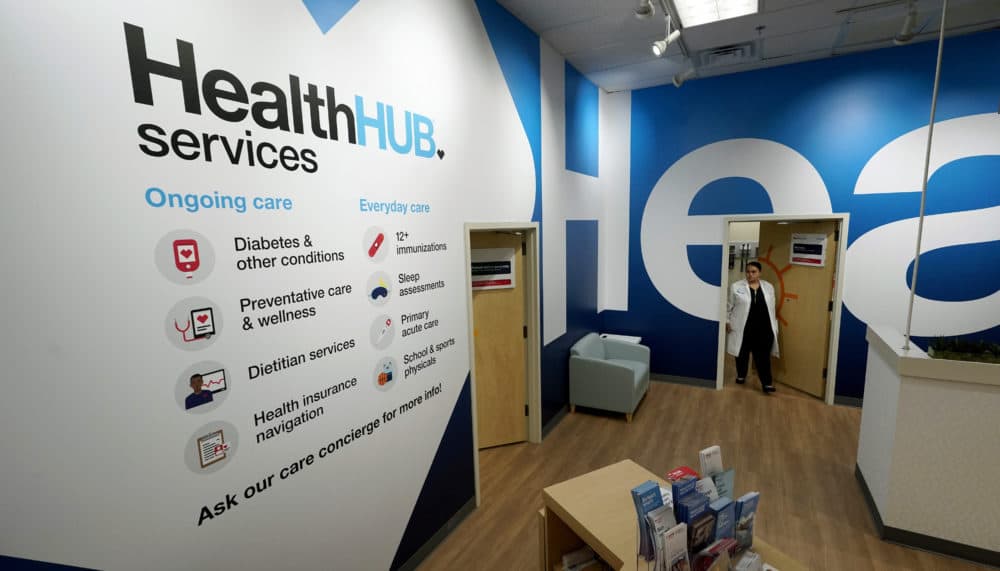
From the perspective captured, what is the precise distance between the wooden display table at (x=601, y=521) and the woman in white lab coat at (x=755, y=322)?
3.72m

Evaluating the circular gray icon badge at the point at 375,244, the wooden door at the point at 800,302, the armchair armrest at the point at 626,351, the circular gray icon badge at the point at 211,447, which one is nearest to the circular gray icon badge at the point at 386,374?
the circular gray icon badge at the point at 375,244

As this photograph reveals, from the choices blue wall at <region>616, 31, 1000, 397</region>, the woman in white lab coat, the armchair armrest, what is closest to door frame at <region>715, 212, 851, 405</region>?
blue wall at <region>616, 31, 1000, 397</region>

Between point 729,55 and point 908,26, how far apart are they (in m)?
1.31

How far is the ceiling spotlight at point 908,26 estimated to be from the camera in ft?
11.1

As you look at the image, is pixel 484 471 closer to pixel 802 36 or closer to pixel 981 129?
pixel 802 36

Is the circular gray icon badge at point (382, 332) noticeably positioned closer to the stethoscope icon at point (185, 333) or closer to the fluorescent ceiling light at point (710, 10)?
the stethoscope icon at point (185, 333)

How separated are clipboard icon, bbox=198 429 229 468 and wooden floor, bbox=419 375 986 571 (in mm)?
1604

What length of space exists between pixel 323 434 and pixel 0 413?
109 centimetres

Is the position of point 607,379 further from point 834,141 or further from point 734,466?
point 834,141

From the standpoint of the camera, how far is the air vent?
13.9 ft

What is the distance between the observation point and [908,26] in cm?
353

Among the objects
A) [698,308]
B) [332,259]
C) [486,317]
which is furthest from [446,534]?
[698,308]

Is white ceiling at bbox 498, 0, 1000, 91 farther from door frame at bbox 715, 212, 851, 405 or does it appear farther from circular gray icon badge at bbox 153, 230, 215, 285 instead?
circular gray icon badge at bbox 153, 230, 215, 285

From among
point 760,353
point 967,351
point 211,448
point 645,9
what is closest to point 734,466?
point 967,351
